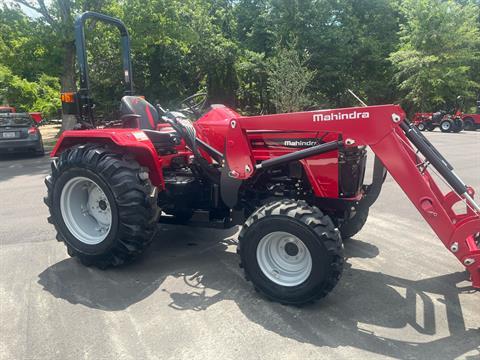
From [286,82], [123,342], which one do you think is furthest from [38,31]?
[123,342]

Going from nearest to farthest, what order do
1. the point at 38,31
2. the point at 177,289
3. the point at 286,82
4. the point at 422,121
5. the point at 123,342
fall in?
1. the point at 123,342
2. the point at 177,289
3. the point at 38,31
4. the point at 286,82
5. the point at 422,121

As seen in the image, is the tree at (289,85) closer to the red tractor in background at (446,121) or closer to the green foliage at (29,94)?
the red tractor in background at (446,121)

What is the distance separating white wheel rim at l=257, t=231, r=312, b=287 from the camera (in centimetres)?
348

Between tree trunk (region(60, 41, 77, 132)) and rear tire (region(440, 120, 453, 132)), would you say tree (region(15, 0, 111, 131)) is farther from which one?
rear tire (region(440, 120, 453, 132))

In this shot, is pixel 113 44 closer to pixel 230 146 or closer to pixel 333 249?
pixel 230 146

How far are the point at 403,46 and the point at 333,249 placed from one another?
90.4ft

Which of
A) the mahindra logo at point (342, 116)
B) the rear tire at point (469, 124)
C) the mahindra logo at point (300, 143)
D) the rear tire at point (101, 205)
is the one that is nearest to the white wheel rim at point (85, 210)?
the rear tire at point (101, 205)

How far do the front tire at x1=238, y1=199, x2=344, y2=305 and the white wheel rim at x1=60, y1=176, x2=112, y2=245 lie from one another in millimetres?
1665

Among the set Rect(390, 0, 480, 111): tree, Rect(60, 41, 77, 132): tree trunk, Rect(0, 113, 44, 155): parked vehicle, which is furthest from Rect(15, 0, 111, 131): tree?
Rect(390, 0, 480, 111): tree

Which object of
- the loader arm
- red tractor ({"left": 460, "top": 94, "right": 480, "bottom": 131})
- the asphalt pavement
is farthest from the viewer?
red tractor ({"left": 460, "top": 94, "right": 480, "bottom": 131})

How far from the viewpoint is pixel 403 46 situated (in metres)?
27.4

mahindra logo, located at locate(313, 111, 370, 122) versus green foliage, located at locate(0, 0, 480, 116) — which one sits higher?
green foliage, located at locate(0, 0, 480, 116)

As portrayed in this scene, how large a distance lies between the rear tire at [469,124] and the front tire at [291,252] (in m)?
23.9

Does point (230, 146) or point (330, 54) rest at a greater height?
point (330, 54)
